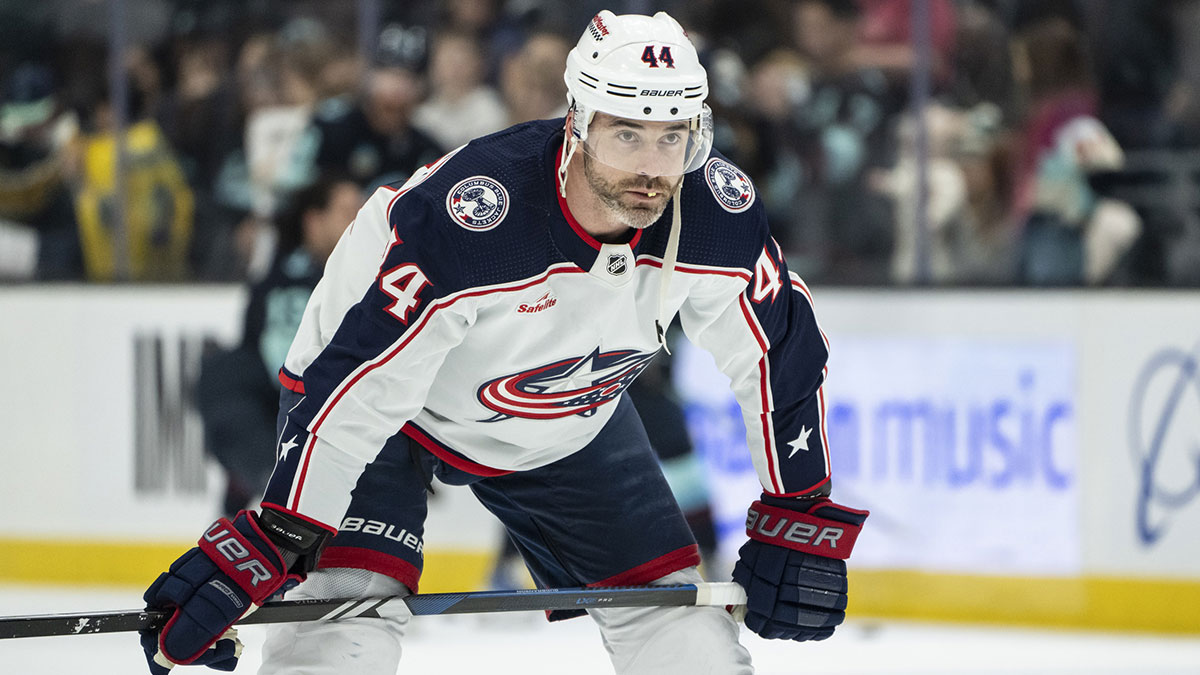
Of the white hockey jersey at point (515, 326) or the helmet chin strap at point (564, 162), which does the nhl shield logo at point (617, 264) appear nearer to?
the white hockey jersey at point (515, 326)

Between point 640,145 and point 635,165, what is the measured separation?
0.04 metres

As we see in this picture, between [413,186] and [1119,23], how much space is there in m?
3.05

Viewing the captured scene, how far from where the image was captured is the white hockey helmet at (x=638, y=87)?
2104 millimetres

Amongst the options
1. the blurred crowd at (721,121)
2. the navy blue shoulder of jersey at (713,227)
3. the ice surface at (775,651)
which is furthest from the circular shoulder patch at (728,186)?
the blurred crowd at (721,121)

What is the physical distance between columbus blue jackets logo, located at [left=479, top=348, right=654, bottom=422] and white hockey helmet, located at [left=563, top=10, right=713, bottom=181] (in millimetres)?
315

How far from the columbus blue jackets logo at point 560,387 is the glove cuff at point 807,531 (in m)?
0.32

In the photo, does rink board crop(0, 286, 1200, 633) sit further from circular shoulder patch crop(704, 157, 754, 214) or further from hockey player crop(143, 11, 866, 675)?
circular shoulder patch crop(704, 157, 754, 214)

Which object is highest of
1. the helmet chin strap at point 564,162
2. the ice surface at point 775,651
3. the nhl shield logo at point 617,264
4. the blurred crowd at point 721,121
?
the helmet chin strap at point 564,162

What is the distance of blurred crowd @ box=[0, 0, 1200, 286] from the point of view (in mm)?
4539

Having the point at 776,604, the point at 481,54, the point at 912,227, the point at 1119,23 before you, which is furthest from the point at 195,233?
the point at 776,604

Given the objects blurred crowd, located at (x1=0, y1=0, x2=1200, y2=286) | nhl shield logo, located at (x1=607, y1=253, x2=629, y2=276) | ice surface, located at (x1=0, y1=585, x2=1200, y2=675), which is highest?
nhl shield logo, located at (x1=607, y1=253, x2=629, y2=276)

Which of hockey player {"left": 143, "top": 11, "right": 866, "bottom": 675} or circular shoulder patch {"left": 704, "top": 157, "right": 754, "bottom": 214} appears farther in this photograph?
circular shoulder patch {"left": 704, "top": 157, "right": 754, "bottom": 214}

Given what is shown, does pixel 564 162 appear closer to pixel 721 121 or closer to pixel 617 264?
pixel 617 264

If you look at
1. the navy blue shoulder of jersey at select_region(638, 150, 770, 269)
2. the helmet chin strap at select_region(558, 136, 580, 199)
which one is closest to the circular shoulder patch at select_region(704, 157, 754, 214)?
the navy blue shoulder of jersey at select_region(638, 150, 770, 269)
